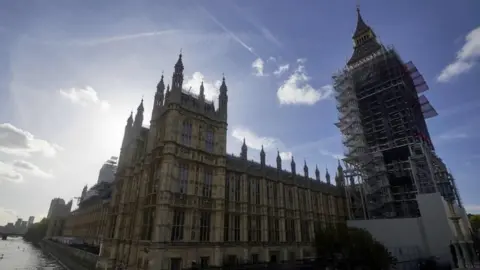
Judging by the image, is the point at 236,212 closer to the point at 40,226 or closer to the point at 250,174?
the point at 250,174

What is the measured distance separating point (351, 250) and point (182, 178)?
19958 mm

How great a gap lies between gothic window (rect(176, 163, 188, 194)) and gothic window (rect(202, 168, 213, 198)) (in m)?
2.74

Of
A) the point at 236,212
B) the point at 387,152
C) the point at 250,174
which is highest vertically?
the point at 387,152

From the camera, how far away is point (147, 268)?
25141mm

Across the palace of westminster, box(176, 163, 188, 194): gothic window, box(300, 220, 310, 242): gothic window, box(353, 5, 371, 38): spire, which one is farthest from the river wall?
box(353, 5, 371, 38): spire

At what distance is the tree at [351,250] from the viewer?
81.4ft

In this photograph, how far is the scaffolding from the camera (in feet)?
157

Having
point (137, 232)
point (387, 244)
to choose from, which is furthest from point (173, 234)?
point (387, 244)

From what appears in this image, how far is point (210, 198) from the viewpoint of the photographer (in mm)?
31688

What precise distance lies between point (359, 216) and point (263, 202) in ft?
95.4

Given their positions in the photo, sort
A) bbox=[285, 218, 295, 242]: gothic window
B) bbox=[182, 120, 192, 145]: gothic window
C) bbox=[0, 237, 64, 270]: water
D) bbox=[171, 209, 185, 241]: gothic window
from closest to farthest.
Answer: bbox=[171, 209, 185, 241]: gothic window < bbox=[182, 120, 192, 145]: gothic window < bbox=[285, 218, 295, 242]: gothic window < bbox=[0, 237, 64, 270]: water

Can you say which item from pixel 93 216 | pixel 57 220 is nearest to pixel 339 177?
pixel 93 216

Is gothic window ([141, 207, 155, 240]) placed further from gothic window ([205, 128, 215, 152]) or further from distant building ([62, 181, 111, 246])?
distant building ([62, 181, 111, 246])

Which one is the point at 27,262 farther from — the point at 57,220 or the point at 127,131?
the point at 57,220
